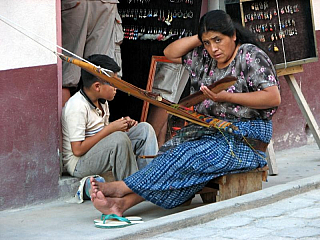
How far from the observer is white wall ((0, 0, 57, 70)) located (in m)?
4.91

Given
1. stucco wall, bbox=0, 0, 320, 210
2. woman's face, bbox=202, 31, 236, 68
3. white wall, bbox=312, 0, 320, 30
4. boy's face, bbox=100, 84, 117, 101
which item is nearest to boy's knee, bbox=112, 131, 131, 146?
boy's face, bbox=100, 84, 117, 101

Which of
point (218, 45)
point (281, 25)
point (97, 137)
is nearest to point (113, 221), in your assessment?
point (97, 137)

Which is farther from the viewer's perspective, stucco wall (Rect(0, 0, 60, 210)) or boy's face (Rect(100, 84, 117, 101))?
boy's face (Rect(100, 84, 117, 101))

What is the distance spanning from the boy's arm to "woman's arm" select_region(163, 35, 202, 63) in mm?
615

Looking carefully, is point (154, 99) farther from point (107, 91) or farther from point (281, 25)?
point (281, 25)

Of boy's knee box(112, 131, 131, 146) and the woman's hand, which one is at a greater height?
the woman's hand

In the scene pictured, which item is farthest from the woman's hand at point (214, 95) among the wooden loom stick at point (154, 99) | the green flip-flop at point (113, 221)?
the green flip-flop at point (113, 221)

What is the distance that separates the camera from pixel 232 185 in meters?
5.00

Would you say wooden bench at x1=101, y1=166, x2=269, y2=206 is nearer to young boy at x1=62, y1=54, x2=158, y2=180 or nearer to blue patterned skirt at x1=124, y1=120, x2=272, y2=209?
blue patterned skirt at x1=124, y1=120, x2=272, y2=209

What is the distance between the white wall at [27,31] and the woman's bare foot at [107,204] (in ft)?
3.72

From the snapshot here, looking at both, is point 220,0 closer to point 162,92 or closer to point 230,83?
point 162,92

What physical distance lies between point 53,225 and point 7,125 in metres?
0.81

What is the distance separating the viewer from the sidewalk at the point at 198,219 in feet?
14.1

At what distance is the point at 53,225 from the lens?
4.62m
